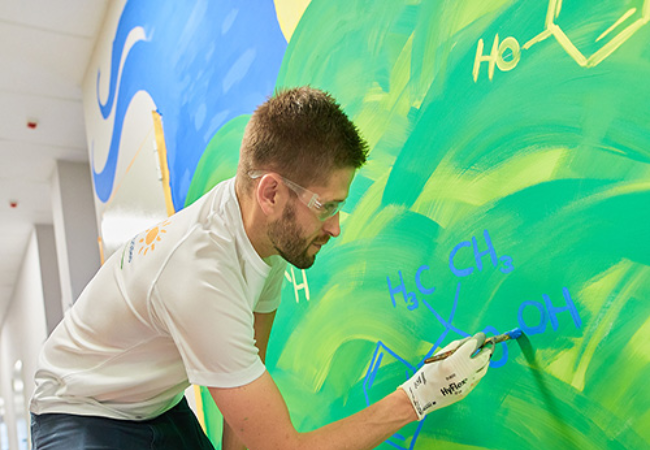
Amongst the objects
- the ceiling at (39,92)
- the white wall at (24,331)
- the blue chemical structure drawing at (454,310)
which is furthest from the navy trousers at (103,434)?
the white wall at (24,331)

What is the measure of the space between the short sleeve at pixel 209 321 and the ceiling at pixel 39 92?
7.34 feet

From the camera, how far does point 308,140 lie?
2.82 ft

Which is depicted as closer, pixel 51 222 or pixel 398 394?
pixel 398 394

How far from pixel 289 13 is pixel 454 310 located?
30.3 inches

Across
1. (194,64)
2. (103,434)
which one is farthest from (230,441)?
(194,64)

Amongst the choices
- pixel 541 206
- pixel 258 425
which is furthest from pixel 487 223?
pixel 258 425

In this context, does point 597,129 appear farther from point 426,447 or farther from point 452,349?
point 426,447

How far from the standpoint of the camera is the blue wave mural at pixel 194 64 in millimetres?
1371

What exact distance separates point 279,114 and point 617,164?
0.49m

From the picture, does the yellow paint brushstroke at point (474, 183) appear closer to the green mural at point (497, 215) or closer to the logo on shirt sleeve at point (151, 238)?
the green mural at point (497, 215)

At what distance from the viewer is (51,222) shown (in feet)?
16.9

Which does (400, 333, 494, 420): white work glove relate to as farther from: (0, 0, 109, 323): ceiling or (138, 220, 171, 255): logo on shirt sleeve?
(0, 0, 109, 323): ceiling

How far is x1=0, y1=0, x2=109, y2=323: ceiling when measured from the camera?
8.63ft

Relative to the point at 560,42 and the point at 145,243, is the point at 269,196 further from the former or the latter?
the point at 560,42
